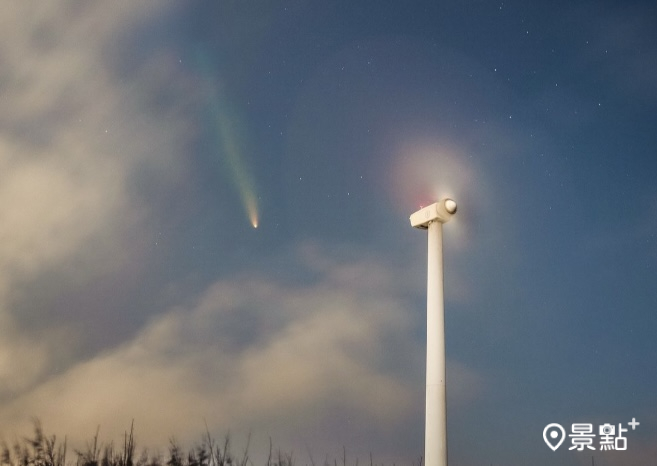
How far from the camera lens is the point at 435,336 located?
3228 centimetres

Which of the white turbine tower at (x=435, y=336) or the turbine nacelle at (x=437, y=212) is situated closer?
the white turbine tower at (x=435, y=336)

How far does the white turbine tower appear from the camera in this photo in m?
30.3

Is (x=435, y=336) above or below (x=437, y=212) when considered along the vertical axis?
below

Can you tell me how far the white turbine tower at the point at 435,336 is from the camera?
3027 centimetres

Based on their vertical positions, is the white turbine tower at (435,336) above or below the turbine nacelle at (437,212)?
below

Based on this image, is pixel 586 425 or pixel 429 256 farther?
pixel 586 425

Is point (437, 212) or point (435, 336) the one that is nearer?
point (435, 336)

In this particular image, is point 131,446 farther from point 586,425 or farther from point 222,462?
point 586,425

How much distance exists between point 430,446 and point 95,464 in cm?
2044

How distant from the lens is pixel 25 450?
39.8 m

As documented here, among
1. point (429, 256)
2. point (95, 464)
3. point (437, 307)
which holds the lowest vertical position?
point (95, 464)

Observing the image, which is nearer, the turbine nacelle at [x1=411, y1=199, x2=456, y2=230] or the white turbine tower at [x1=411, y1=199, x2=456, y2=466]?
the white turbine tower at [x1=411, y1=199, x2=456, y2=466]

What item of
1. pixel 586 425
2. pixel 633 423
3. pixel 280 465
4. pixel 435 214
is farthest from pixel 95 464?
pixel 633 423

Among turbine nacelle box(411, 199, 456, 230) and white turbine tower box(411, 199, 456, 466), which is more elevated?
turbine nacelle box(411, 199, 456, 230)
